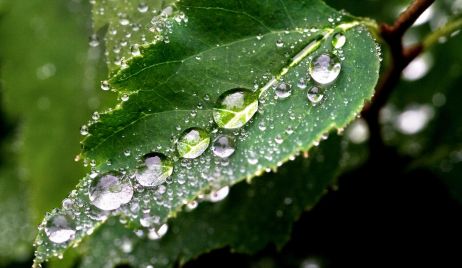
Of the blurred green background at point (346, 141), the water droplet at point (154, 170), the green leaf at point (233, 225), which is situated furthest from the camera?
the blurred green background at point (346, 141)

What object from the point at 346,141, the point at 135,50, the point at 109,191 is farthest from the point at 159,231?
the point at 346,141

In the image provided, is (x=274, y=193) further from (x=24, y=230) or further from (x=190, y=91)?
(x=24, y=230)

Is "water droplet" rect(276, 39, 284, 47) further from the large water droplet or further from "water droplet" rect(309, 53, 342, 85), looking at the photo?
the large water droplet

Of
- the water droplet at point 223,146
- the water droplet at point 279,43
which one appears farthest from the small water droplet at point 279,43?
the water droplet at point 223,146

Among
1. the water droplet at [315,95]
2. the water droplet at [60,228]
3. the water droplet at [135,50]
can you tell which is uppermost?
the water droplet at [135,50]

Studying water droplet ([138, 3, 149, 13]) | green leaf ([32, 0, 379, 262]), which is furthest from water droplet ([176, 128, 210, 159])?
water droplet ([138, 3, 149, 13])

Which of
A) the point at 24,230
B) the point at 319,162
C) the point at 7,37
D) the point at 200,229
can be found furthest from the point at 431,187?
the point at 7,37

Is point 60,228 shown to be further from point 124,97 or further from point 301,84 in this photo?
point 301,84

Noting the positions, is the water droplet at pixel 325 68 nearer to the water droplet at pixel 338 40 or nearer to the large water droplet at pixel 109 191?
the water droplet at pixel 338 40
